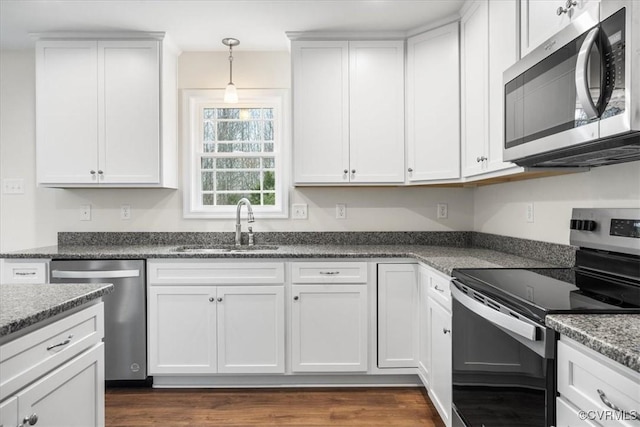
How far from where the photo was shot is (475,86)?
7.72ft

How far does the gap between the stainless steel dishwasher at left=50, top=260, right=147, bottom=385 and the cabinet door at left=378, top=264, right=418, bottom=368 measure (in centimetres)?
152

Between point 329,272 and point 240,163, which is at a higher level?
point 240,163

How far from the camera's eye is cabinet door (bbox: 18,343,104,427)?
110 centimetres

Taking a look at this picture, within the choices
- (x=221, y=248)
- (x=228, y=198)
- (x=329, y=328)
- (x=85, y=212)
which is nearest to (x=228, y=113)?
(x=228, y=198)

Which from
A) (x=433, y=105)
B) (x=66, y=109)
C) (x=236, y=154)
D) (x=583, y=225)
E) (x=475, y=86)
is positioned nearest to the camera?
(x=583, y=225)

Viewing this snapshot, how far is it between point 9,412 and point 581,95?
178 cm

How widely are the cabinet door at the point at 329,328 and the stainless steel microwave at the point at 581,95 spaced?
1.32 m

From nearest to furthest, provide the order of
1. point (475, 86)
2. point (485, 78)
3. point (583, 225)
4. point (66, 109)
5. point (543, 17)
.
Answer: point (543, 17)
point (583, 225)
point (485, 78)
point (475, 86)
point (66, 109)

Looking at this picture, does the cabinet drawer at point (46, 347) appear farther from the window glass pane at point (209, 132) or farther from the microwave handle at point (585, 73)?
the window glass pane at point (209, 132)

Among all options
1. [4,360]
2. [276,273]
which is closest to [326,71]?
[276,273]

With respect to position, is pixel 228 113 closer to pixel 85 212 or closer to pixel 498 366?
pixel 85 212

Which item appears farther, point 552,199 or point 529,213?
point 529,213

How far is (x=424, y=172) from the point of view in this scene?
278 centimetres

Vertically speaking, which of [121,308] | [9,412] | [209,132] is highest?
[209,132]
